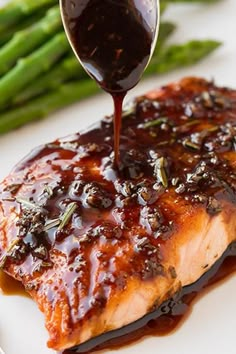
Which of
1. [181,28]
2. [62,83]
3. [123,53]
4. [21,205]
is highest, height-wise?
[123,53]

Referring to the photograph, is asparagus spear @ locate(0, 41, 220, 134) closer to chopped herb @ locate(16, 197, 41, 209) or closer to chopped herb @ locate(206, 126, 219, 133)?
chopped herb @ locate(16, 197, 41, 209)

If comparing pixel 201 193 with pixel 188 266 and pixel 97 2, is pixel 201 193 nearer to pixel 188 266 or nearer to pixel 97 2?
pixel 188 266

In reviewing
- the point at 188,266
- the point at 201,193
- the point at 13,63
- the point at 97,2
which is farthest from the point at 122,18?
the point at 13,63

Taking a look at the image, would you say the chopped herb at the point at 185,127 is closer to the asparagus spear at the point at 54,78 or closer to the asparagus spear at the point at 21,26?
the asparagus spear at the point at 54,78

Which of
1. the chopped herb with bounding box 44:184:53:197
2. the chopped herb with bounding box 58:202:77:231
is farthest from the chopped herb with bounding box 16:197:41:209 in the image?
the chopped herb with bounding box 58:202:77:231

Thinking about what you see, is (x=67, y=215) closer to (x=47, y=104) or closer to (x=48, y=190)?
(x=48, y=190)

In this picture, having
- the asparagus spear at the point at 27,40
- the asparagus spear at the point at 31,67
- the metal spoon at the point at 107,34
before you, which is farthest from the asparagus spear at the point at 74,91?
the metal spoon at the point at 107,34
